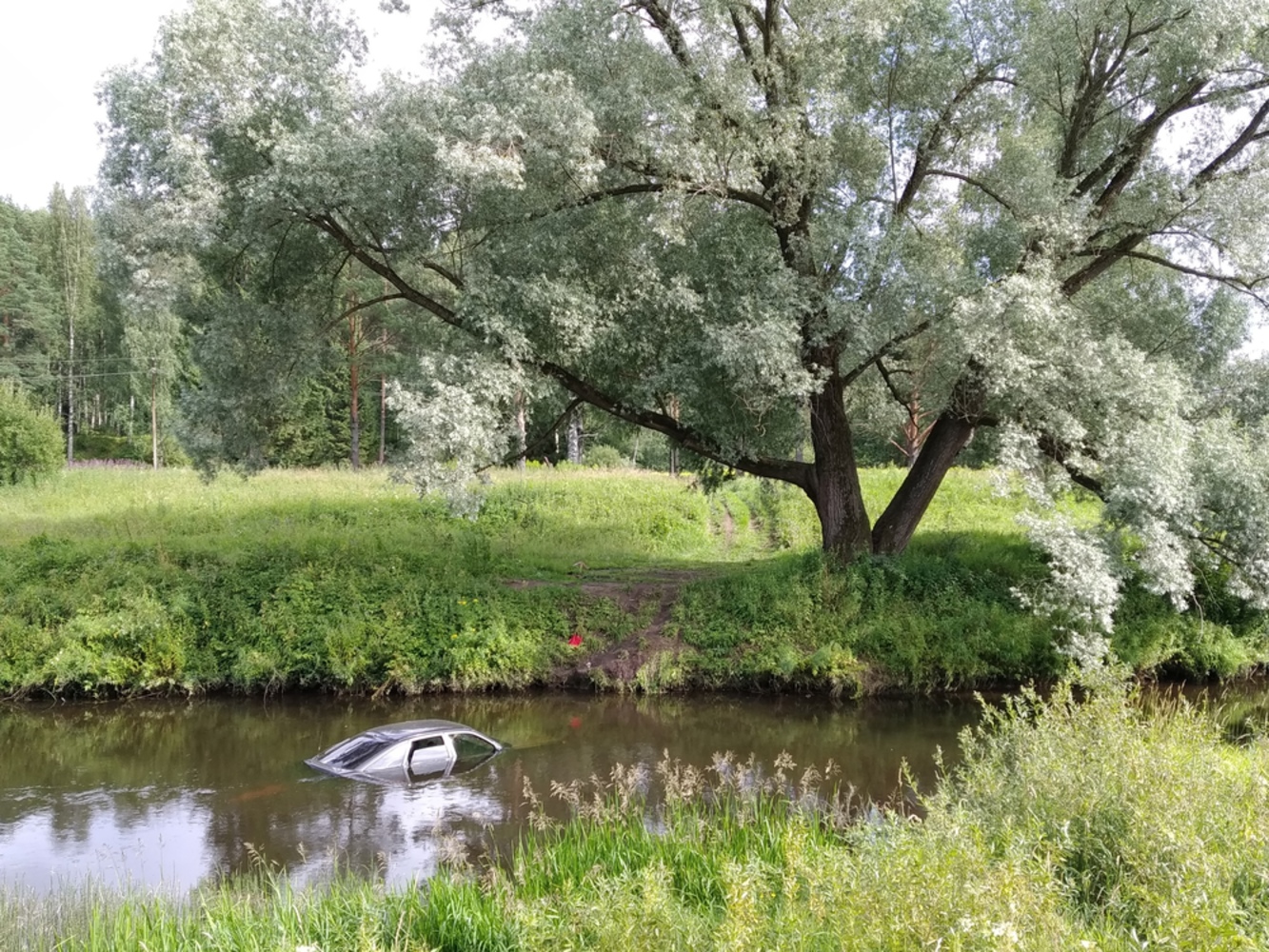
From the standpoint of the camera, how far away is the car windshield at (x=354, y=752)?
11430 mm

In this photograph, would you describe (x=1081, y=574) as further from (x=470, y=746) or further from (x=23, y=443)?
(x=23, y=443)

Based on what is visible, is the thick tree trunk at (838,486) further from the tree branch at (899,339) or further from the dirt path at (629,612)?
the dirt path at (629,612)

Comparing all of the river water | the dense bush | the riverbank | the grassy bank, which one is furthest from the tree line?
the dense bush

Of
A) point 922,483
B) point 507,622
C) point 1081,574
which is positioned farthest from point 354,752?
point 922,483

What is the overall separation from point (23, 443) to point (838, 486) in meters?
24.6

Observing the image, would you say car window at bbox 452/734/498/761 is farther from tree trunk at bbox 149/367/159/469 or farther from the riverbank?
tree trunk at bbox 149/367/159/469

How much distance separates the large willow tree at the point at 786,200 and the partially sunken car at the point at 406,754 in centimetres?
534

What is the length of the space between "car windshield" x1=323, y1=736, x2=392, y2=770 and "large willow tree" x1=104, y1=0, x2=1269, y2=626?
5.55m

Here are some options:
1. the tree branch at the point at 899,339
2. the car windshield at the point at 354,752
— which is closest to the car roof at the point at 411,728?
the car windshield at the point at 354,752

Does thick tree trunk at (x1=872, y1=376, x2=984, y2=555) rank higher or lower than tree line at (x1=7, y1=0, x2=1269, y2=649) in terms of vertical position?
lower

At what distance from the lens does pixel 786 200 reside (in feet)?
51.0

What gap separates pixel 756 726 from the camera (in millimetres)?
14609

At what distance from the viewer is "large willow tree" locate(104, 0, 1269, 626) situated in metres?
13.7

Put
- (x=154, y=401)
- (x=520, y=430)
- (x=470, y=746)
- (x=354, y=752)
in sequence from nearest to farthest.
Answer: (x=354, y=752), (x=470, y=746), (x=520, y=430), (x=154, y=401)
